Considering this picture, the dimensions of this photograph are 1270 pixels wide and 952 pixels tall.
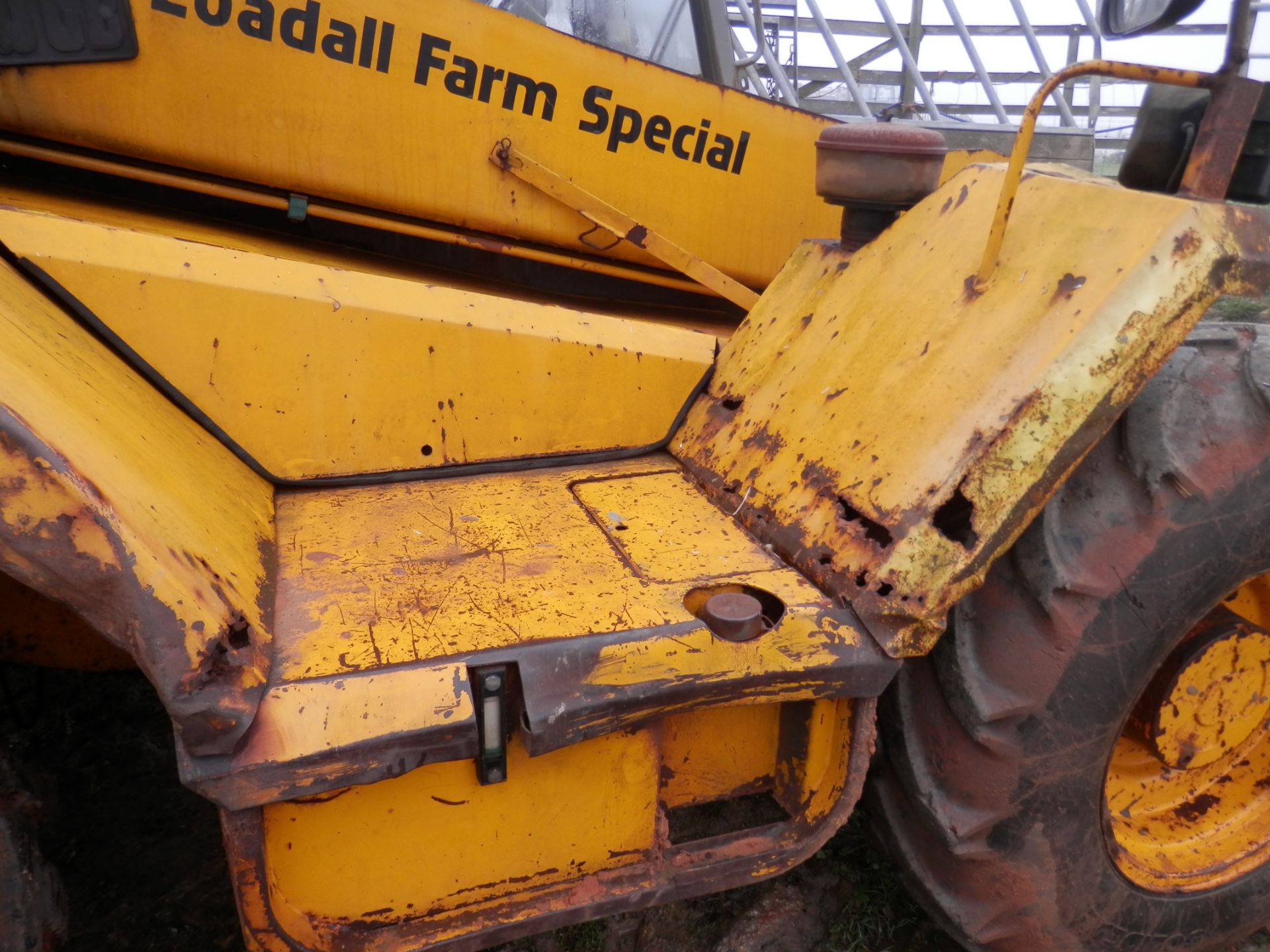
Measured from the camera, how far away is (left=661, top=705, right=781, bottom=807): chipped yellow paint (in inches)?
54.0

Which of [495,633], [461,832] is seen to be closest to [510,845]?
[461,832]

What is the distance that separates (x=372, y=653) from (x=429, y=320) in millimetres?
703

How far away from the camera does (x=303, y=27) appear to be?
173 cm

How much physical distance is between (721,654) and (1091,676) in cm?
60

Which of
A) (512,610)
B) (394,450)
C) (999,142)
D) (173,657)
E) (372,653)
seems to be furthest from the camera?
(999,142)

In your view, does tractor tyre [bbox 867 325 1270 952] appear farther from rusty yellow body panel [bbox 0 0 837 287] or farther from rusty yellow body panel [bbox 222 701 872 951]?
rusty yellow body panel [bbox 0 0 837 287]

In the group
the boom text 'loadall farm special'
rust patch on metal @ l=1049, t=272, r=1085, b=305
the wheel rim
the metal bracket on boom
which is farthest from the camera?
the metal bracket on boom

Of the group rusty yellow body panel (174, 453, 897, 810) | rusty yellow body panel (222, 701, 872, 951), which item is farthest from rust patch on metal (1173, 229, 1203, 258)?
rusty yellow body panel (222, 701, 872, 951)

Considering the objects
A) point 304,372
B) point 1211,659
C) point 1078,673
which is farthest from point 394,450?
point 1211,659

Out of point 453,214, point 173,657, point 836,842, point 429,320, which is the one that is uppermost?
point 453,214

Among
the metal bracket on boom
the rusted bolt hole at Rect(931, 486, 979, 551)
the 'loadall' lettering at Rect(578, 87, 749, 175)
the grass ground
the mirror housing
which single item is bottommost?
the grass ground

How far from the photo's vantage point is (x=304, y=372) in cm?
156

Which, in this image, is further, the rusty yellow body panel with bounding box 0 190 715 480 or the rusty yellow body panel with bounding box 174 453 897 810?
the rusty yellow body panel with bounding box 0 190 715 480

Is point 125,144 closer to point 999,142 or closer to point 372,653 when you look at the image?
point 372,653
